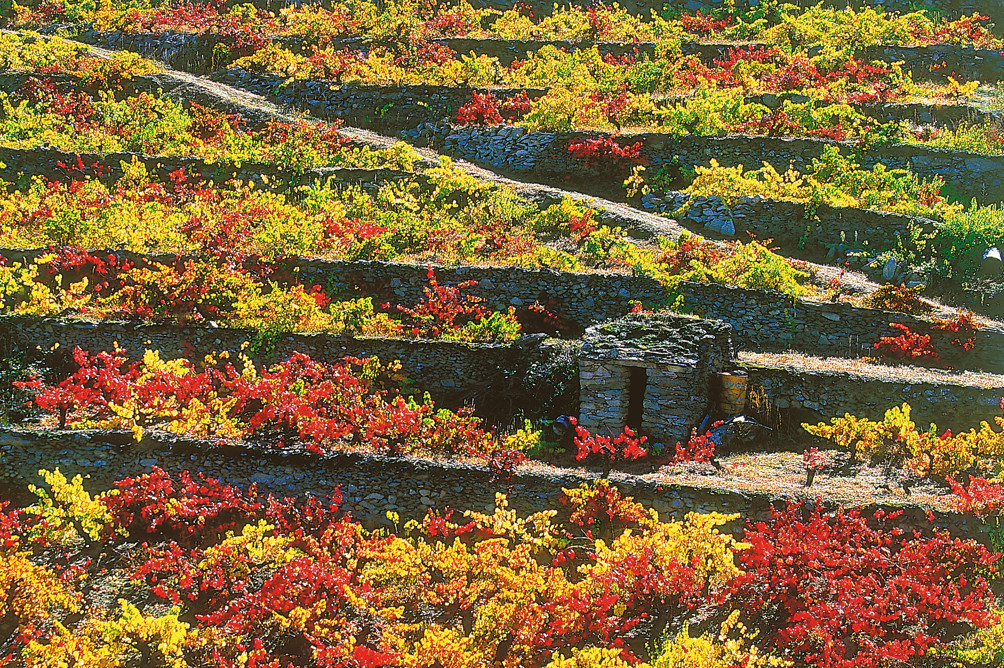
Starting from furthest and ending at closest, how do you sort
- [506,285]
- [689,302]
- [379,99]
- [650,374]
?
[379,99], [506,285], [689,302], [650,374]

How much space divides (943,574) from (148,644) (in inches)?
332

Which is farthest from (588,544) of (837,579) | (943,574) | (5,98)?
(5,98)

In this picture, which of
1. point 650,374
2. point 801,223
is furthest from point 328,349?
point 801,223

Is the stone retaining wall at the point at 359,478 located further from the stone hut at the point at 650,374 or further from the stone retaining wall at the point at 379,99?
the stone retaining wall at the point at 379,99

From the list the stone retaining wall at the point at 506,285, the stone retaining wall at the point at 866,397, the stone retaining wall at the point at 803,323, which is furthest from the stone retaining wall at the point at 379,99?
the stone retaining wall at the point at 866,397

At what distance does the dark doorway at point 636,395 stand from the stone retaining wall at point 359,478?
2000 millimetres

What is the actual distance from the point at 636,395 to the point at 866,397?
3.36m

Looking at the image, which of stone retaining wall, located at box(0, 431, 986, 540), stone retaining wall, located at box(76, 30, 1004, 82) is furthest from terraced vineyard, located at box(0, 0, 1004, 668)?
stone retaining wall, located at box(76, 30, 1004, 82)

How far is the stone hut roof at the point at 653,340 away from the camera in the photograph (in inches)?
486

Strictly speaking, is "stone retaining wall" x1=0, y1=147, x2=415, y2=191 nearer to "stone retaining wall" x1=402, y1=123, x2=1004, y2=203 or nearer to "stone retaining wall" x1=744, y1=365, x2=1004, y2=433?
"stone retaining wall" x1=402, y1=123, x2=1004, y2=203

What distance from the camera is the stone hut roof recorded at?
1235cm

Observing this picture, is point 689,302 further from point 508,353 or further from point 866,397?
point 508,353

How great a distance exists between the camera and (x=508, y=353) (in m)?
14.0

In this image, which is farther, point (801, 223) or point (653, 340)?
point (801, 223)
